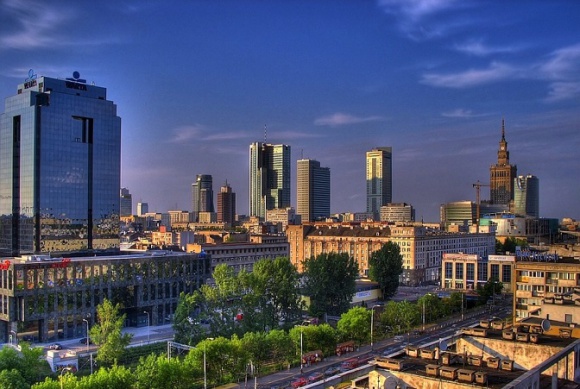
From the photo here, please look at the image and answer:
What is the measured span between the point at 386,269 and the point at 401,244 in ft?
133

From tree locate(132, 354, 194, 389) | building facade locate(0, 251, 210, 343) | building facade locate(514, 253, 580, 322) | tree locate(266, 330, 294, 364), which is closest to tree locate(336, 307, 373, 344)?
tree locate(266, 330, 294, 364)

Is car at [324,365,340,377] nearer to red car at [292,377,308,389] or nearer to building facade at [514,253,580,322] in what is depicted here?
red car at [292,377,308,389]

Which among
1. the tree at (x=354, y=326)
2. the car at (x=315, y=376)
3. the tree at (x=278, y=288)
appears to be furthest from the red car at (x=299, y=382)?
the tree at (x=278, y=288)

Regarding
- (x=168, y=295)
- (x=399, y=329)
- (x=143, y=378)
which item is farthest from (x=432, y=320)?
(x=143, y=378)

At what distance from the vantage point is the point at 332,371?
63875mm

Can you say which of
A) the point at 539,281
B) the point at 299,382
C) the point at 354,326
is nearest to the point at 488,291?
the point at 539,281

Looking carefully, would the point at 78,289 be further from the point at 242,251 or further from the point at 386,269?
the point at 386,269

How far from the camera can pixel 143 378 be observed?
1908 inches

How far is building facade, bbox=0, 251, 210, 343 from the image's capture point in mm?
79125

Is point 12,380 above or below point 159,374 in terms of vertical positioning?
below

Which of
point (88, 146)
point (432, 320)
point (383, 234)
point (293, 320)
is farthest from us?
point (383, 234)

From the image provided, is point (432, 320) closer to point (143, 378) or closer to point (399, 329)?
point (399, 329)

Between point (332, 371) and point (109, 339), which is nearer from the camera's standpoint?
point (109, 339)

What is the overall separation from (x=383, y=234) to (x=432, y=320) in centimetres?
7013
